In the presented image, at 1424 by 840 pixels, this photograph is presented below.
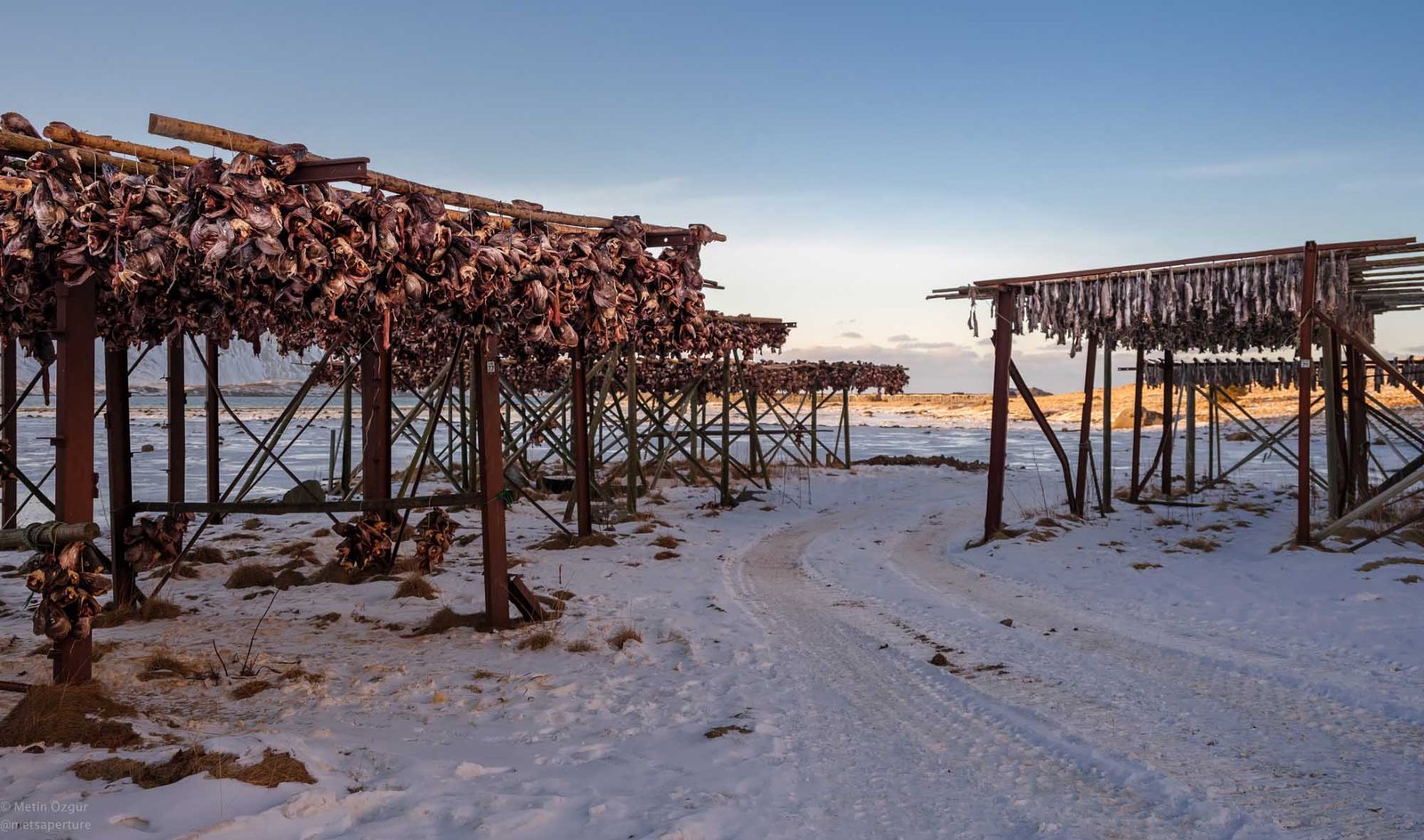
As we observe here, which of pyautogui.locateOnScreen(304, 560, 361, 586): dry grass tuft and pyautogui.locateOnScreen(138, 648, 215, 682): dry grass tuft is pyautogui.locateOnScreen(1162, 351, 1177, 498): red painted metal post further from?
pyautogui.locateOnScreen(138, 648, 215, 682): dry grass tuft

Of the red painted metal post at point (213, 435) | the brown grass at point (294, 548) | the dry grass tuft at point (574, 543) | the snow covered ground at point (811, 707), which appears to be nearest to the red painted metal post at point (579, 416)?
the dry grass tuft at point (574, 543)

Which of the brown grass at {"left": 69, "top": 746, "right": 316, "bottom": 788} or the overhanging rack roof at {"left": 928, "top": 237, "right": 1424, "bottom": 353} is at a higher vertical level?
the overhanging rack roof at {"left": 928, "top": 237, "right": 1424, "bottom": 353}

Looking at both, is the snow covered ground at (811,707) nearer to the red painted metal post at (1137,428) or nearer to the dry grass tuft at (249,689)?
the dry grass tuft at (249,689)

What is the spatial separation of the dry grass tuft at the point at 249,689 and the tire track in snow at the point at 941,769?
335 centimetres

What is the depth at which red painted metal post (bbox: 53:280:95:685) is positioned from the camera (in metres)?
5.22

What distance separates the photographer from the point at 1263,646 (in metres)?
7.28

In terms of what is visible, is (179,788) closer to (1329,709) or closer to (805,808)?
(805,808)

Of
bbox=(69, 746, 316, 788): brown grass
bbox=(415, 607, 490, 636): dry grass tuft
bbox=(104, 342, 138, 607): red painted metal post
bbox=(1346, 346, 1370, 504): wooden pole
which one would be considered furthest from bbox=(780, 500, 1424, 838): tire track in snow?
bbox=(1346, 346, 1370, 504): wooden pole

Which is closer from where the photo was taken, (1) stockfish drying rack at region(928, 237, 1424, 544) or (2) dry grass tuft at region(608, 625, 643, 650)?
(2) dry grass tuft at region(608, 625, 643, 650)

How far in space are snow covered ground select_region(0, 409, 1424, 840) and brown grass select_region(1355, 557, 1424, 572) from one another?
0.19 m

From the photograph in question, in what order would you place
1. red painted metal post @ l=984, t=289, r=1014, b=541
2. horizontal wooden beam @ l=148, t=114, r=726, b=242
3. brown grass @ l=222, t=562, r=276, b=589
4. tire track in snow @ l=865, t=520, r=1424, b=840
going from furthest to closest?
red painted metal post @ l=984, t=289, r=1014, b=541 < brown grass @ l=222, t=562, r=276, b=589 < horizontal wooden beam @ l=148, t=114, r=726, b=242 < tire track in snow @ l=865, t=520, r=1424, b=840

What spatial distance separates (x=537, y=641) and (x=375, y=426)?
206 inches

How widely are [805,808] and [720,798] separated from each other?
0.40 metres

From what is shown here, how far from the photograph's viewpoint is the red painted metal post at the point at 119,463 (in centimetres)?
757
